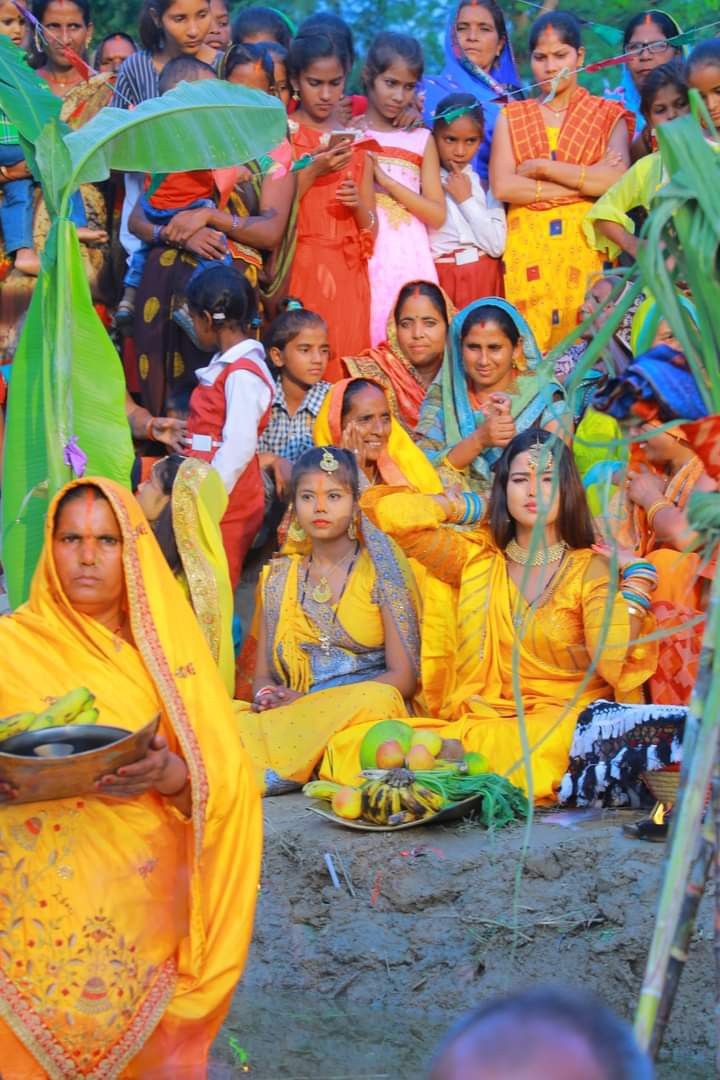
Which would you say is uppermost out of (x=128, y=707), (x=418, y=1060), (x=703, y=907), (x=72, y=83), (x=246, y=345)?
(x=72, y=83)

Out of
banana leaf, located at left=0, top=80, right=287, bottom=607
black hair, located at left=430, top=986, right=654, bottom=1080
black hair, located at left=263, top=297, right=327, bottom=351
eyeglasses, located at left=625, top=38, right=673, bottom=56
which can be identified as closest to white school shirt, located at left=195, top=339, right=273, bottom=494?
black hair, located at left=263, top=297, right=327, bottom=351

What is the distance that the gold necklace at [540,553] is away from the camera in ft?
19.8

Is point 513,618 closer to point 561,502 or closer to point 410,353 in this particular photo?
point 561,502

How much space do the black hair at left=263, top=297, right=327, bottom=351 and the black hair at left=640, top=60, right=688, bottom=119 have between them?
177 cm

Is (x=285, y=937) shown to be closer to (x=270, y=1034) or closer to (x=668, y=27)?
(x=270, y=1034)

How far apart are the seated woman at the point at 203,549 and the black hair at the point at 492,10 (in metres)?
3.06

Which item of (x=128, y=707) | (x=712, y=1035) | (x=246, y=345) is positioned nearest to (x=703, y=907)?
(x=712, y=1035)

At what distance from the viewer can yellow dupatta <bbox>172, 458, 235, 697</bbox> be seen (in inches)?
249

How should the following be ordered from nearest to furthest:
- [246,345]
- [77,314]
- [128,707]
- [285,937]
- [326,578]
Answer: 1. [128,707]
2. [77,314]
3. [285,937]
4. [326,578]
5. [246,345]

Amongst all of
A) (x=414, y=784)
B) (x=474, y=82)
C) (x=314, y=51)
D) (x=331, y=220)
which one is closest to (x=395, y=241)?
(x=331, y=220)

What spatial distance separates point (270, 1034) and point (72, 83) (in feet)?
15.6

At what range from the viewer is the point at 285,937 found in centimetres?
557

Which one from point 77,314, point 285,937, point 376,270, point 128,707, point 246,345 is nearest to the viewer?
point 128,707

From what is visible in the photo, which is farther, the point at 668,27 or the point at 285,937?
Result: the point at 668,27
